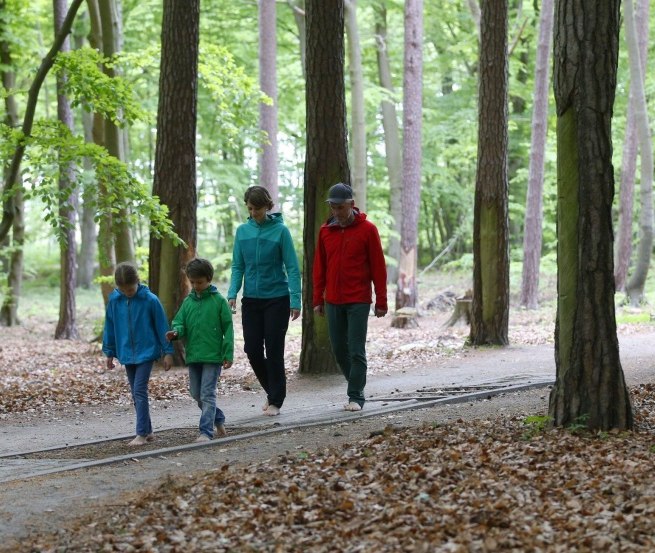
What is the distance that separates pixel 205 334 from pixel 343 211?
1.97 meters

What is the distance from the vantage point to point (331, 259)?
9.33 metres

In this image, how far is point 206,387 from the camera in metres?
8.16

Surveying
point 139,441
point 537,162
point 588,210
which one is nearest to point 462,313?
point 537,162

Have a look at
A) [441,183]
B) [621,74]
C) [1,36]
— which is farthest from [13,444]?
[441,183]

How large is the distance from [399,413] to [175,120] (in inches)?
245

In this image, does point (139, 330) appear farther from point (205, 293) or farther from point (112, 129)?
point (112, 129)

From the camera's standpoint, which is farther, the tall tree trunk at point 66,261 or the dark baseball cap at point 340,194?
the tall tree trunk at point 66,261

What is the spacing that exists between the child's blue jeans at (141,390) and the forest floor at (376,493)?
0.80 meters

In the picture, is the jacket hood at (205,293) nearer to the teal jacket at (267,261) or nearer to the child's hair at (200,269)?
→ the child's hair at (200,269)

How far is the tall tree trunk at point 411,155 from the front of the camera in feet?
77.0

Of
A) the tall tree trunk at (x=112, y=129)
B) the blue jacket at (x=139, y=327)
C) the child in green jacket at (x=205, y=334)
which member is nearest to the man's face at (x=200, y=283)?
the child in green jacket at (x=205, y=334)

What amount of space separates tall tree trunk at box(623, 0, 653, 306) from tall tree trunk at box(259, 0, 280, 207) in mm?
8751

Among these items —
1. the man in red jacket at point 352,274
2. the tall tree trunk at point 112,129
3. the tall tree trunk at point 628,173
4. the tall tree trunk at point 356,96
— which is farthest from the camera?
the tall tree trunk at point 356,96

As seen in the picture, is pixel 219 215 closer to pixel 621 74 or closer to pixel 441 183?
pixel 441 183
